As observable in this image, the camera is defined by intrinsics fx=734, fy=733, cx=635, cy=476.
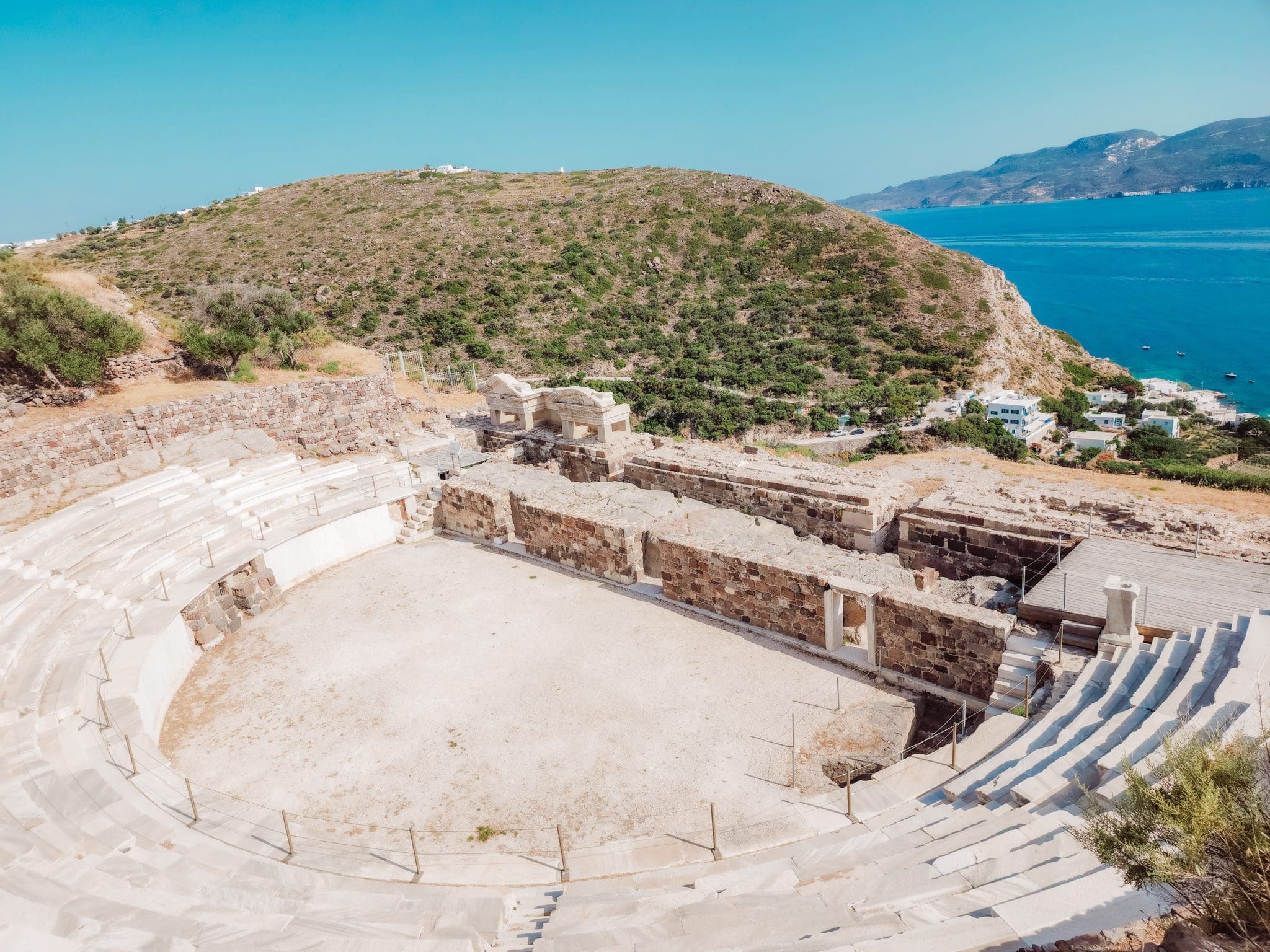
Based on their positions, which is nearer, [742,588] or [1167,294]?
[742,588]

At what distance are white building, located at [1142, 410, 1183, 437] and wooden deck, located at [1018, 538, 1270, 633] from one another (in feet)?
112

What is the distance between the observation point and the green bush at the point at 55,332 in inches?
719

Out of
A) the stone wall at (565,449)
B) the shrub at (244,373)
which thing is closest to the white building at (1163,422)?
the stone wall at (565,449)

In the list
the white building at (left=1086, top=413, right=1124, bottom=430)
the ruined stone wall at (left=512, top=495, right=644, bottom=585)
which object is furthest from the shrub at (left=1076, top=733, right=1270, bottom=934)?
the white building at (left=1086, top=413, right=1124, bottom=430)

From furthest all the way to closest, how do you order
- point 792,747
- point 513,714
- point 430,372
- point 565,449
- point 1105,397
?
1. point 1105,397
2. point 430,372
3. point 565,449
4. point 513,714
5. point 792,747

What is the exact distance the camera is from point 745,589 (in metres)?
12.1

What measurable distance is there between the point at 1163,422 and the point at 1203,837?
152ft

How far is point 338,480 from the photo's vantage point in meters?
18.6

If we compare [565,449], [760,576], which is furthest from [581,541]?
[565,449]

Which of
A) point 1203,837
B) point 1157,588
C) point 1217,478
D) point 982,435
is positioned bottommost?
point 982,435

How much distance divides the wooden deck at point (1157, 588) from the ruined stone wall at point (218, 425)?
17702 mm

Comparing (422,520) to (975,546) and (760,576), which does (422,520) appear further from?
(975,546)

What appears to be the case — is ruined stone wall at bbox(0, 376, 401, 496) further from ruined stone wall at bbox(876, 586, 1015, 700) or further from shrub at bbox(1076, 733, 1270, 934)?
shrub at bbox(1076, 733, 1270, 934)

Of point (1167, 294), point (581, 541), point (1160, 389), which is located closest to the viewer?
point (581, 541)
